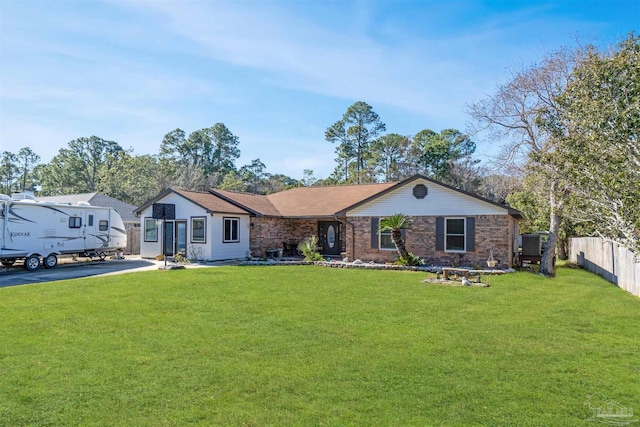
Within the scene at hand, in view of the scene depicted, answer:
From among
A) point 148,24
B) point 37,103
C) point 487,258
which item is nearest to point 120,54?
point 148,24

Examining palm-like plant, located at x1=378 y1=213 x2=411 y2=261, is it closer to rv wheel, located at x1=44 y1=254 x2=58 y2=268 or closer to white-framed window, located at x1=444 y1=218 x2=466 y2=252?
white-framed window, located at x1=444 y1=218 x2=466 y2=252

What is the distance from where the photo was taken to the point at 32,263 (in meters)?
16.7

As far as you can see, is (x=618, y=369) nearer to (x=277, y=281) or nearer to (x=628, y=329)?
(x=628, y=329)

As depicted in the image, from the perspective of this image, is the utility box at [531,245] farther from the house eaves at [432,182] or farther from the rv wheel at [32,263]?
the rv wheel at [32,263]

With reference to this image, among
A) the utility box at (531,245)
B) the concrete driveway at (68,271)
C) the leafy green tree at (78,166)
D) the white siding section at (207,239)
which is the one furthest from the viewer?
the leafy green tree at (78,166)

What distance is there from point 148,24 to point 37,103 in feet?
28.4

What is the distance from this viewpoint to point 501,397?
4.50m

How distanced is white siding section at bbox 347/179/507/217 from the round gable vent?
0.38 ft

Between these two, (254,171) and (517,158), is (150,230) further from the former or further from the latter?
(254,171)

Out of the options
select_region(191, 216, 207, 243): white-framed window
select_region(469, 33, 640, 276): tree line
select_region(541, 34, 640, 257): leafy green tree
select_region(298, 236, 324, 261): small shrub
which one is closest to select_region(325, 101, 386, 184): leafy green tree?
select_region(298, 236, 324, 261): small shrub

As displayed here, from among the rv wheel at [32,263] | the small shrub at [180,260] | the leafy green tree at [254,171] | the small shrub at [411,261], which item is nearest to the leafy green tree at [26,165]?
the leafy green tree at [254,171]

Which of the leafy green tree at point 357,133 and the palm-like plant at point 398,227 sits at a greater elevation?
the leafy green tree at point 357,133

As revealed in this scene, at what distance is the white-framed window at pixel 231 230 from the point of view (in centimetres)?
2022

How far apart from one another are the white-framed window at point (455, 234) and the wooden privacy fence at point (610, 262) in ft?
15.6
